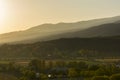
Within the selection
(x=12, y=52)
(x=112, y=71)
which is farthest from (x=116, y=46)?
(x=112, y=71)

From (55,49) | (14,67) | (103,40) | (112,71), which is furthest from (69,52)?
(112,71)

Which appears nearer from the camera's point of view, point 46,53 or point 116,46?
point 46,53

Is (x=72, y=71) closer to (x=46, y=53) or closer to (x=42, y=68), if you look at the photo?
(x=42, y=68)

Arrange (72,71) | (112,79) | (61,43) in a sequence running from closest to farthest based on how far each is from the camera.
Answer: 1. (112,79)
2. (72,71)
3. (61,43)

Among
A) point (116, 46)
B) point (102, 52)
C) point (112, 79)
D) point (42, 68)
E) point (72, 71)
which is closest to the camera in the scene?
point (112, 79)

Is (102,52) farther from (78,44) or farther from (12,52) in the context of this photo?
(12,52)

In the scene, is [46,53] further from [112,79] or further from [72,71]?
[112,79]

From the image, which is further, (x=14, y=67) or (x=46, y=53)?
(x=46, y=53)

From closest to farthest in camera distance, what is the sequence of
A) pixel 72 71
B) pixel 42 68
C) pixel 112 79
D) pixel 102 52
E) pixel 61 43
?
pixel 112 79, pixel 72 71, pixel 42 68, pixel 102 52, pixel 61 43
